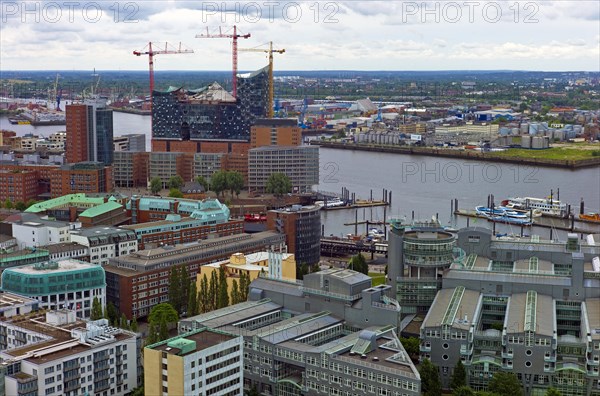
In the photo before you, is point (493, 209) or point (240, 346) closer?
point (240, 346)

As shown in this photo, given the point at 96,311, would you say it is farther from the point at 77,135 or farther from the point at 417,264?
the point at 77,135

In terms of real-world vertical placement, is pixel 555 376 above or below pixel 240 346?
below

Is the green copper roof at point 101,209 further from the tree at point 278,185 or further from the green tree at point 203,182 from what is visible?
the tree at point 278,185

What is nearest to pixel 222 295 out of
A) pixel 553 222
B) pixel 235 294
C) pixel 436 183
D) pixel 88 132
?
pixel 235 294

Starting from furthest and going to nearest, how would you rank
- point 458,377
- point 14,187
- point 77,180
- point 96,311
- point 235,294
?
1. point 14,187
2. point 77,180
3. point 235,294
4. point 96,311
5. point 458,377

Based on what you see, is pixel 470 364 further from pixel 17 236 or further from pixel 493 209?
pixel 493 209

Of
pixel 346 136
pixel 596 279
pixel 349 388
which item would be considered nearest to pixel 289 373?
pixel 349 388

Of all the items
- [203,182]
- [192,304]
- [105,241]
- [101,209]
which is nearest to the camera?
[192,304]
